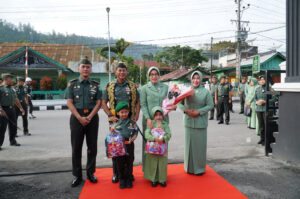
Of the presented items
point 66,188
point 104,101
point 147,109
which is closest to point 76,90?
point 104,101

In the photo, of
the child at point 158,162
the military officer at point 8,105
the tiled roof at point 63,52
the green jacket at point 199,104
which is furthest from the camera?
the tiled roof at point 63,52

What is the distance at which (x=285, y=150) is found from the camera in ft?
14.8

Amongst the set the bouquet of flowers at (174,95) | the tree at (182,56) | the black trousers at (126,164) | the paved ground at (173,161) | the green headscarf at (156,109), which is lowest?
the paved ground at (173,161)

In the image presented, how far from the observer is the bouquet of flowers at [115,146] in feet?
10.7

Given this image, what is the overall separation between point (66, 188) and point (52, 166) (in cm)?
122

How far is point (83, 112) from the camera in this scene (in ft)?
11.5

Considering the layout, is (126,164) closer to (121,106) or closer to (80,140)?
(80,140)

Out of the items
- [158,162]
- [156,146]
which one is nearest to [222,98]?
[158,162]

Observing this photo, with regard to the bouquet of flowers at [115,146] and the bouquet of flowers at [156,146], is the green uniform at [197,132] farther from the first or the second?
the bouquet of flowers at [115,146]

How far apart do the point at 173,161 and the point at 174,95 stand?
175 cm

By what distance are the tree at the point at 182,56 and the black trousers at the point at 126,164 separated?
41.6 metres

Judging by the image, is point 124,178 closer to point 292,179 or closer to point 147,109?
point 147,109

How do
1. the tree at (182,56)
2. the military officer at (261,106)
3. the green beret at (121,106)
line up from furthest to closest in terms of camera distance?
1. the tree at (182,56)
2. the military officer at (261,106)
3. the green beret at (121,106)

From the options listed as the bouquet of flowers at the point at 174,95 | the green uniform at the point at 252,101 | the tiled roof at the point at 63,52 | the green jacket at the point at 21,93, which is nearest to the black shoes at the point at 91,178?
the bouquet of flowers at the point at 174,95
